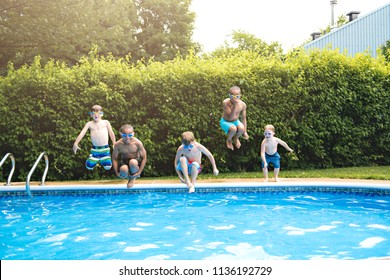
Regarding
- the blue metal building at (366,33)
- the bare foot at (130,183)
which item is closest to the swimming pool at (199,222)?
the bare foot at (130,183)

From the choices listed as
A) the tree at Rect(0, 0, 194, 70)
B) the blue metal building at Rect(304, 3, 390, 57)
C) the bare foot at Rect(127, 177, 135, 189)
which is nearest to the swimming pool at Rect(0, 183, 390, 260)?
the bare foot at Rect(127, 177, 135, 189)

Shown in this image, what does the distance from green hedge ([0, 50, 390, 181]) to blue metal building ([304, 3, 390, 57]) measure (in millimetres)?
11830

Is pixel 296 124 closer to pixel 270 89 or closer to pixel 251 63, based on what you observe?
pixel 270 89

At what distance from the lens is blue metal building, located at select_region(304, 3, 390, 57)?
82.0 feet

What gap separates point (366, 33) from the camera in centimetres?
2600

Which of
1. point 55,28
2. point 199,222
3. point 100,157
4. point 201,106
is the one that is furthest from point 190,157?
point 55,28

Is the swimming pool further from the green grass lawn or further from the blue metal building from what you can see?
the blue metal building

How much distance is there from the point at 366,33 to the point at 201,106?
16.9 metres

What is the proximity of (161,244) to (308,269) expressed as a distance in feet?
8.72

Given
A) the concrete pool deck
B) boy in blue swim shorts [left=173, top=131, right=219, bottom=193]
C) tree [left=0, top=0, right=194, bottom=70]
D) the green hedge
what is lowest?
the concrete pool deck

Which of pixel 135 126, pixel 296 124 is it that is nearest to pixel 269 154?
pixel 296 124

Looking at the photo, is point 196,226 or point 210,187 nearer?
point 196,226

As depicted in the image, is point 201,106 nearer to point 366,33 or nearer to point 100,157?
point 100,157

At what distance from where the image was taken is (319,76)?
1314 cm
